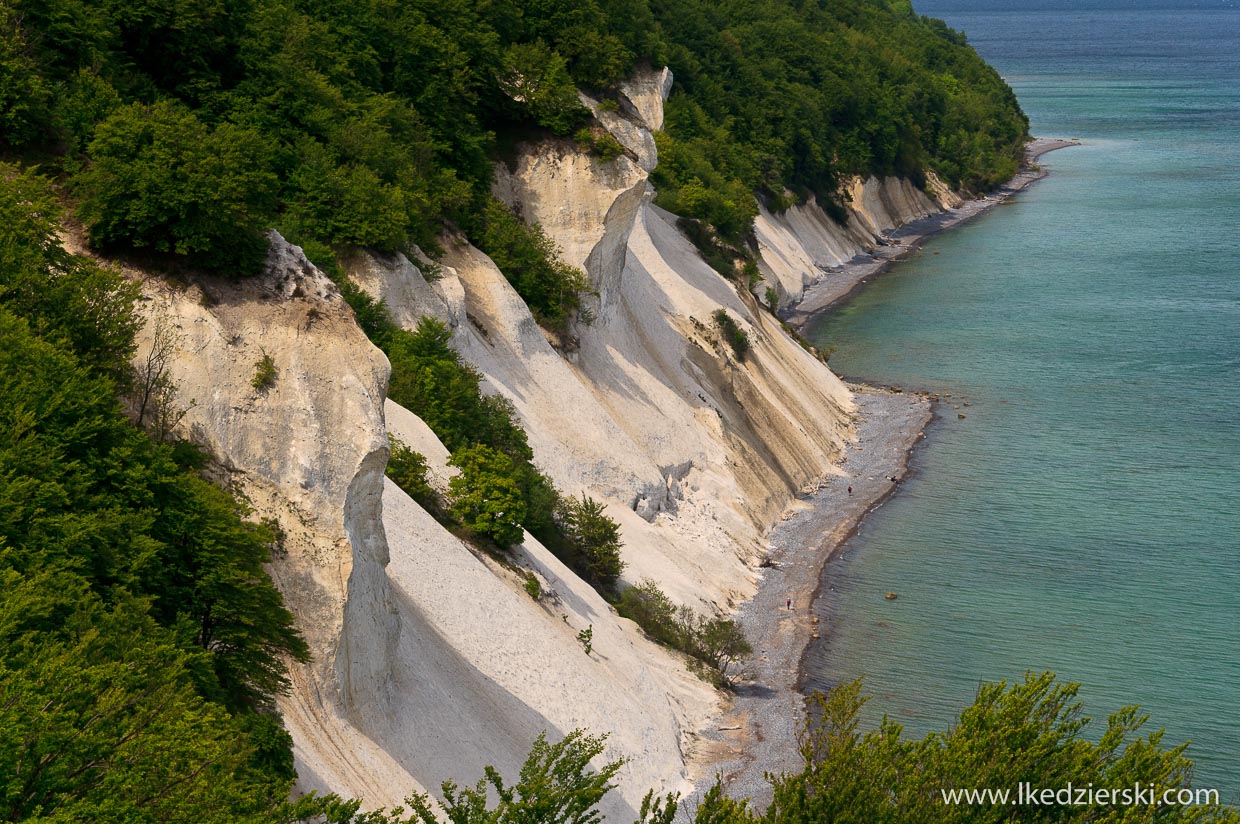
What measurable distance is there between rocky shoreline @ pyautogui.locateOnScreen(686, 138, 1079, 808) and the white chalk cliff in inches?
31.7

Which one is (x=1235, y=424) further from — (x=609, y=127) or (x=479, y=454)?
(x=479, y=454)

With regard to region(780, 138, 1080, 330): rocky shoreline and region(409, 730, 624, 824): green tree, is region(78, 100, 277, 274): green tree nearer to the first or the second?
region(409, 730, 624, 824): green tree

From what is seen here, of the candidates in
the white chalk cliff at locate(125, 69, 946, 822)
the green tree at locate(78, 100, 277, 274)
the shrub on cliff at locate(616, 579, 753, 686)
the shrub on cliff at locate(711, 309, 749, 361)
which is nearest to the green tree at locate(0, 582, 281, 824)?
the white chalk cliff at locate(125, 69, 946, 822)

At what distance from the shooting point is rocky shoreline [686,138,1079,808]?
33.2 m

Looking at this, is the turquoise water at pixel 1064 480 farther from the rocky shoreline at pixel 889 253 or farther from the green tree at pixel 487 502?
the green tree at pixel 487 502

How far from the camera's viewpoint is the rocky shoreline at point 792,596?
33156 mm

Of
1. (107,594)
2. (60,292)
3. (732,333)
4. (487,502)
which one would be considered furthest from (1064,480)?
(107,594)

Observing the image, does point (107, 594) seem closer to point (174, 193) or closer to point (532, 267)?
point (174, 193)

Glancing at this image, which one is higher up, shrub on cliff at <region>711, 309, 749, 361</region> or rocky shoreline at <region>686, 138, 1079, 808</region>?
shrub on cliff at <region>711, 309, 749, 361</region>

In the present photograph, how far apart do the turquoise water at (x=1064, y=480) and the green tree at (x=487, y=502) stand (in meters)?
10.3

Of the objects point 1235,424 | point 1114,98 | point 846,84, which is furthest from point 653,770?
point 1114,98

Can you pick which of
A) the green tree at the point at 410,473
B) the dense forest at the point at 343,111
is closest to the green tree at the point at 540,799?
the dense forest at the point at 343,111

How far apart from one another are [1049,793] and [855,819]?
3.15 meters

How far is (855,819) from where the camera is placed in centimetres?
2003
